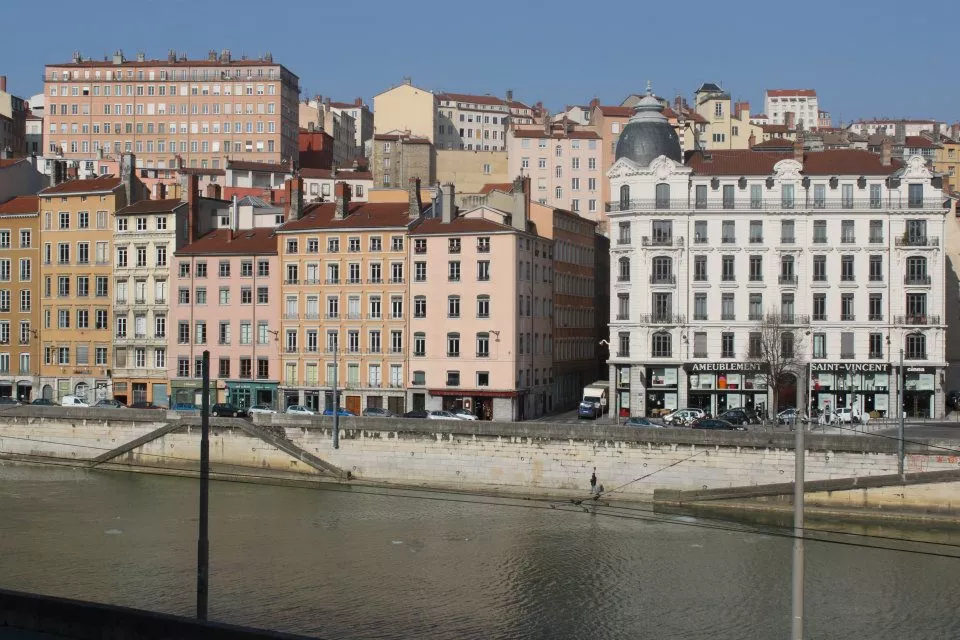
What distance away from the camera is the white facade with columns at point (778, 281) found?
62875 mm

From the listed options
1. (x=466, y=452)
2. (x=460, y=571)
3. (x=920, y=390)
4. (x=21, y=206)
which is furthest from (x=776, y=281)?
(x=21, y=206)

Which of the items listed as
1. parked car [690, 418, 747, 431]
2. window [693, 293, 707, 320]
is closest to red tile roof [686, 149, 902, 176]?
window [693, 293, 707, 320]

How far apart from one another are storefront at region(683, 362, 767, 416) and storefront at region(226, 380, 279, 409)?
75.4 ft

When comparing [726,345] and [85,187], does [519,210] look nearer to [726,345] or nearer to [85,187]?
[726,345]

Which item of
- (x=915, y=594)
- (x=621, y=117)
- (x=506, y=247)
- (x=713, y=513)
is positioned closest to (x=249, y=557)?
(x=713, y=513)

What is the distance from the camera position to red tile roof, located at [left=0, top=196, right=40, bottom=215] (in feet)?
252

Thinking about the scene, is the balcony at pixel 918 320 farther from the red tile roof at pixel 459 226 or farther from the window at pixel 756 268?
the red tile roof at pixel 459 226

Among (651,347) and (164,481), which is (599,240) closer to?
(651,347)

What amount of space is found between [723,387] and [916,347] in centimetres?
977

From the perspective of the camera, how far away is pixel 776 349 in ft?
203

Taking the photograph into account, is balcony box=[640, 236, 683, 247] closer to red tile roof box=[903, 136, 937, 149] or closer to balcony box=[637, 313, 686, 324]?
balcony box=[637, 313, 686, 324]

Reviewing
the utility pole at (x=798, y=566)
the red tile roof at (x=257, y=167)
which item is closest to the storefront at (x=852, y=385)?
the utility pole at (x=798, y=566)

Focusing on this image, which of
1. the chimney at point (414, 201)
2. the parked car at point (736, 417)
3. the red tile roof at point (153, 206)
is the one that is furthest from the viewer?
the red tile roof at point (153, 206)

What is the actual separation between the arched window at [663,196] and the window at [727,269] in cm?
405
